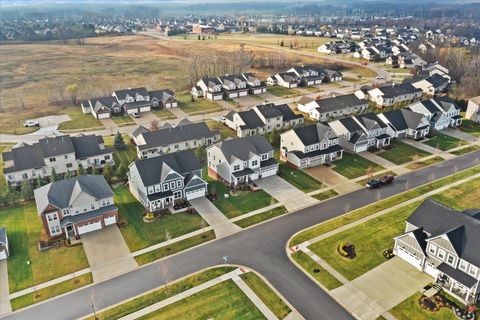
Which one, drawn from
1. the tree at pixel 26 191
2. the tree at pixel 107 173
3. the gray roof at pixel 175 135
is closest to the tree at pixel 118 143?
the gray roof at pixel 175 135

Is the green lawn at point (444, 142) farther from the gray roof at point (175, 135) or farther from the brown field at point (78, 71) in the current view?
the brown field at point (78, 71)

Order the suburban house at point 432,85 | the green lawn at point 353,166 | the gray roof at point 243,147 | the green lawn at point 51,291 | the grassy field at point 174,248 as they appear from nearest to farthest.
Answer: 1. the green lawn at point 51,291
2. the grassy field at point 174,248
3. the gray roof at point 243,147
4. the green lawn at point 353,166
5. the suburban house at point 432,85

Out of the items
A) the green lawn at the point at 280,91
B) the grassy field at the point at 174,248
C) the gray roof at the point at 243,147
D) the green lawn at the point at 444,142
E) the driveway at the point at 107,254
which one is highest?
the gray roof at the point at 243,147

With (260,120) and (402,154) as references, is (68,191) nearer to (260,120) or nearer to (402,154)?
(260,120)

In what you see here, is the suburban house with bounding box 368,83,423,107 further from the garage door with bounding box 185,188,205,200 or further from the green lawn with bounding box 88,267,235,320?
the green lawn with bounding box 88,267,235,320

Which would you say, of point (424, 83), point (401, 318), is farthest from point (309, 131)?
point (424, 83)

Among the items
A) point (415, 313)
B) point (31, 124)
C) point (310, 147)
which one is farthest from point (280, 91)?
point (415, 313)

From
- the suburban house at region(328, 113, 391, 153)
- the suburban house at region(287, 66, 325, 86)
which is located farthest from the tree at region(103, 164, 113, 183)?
the suburban house at region(287, 66, 325, 86)
